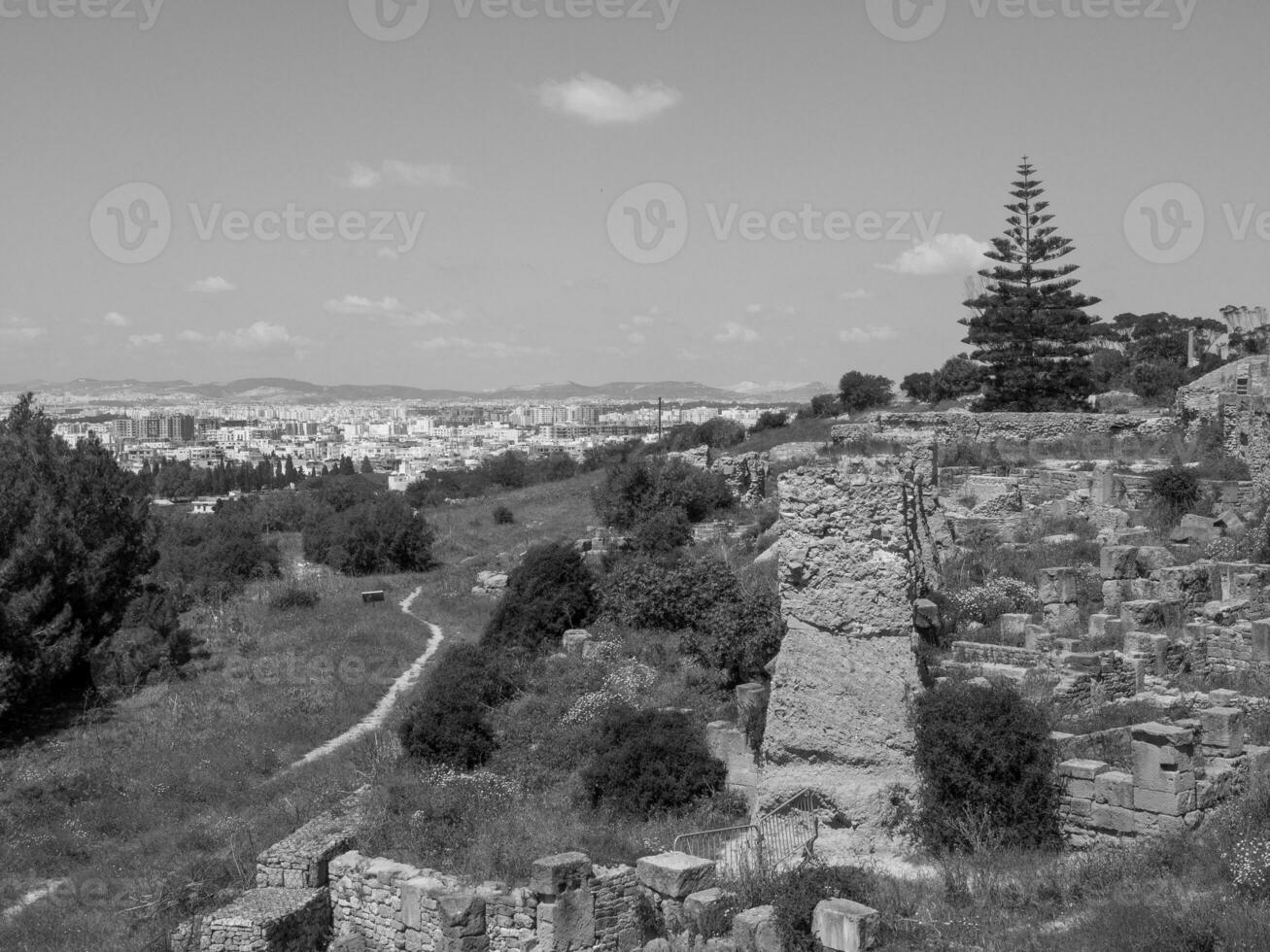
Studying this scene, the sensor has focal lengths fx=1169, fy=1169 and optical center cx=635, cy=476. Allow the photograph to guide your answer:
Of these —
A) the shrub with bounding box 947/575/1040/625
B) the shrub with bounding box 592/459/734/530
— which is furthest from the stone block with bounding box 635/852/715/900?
the shrub with bounding box 592/459/734/530

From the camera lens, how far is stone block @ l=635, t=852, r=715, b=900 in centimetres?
770

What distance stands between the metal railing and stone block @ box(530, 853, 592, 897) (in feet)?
3.67

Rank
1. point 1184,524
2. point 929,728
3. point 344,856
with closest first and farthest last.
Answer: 1. point 929,728
2. point 344,856
3. point 1184,524

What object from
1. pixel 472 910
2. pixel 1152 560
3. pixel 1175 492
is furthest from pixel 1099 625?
pixel 472 910

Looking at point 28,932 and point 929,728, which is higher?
point 929,728

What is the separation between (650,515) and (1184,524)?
446 inches

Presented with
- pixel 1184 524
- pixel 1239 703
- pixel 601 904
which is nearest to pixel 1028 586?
pixel 1184 524

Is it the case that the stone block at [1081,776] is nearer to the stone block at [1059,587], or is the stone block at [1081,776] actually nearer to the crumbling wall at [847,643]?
the crumbling wall at [847,643]

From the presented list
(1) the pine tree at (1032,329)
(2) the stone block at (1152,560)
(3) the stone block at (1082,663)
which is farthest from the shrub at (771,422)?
(3) the stone block at (1082,663)

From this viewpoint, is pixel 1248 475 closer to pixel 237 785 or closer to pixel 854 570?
pixel 854 570

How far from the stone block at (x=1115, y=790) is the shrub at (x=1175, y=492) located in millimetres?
11513

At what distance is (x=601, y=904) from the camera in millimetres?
7809

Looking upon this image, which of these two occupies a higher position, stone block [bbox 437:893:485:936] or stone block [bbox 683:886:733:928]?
stone block [bbox 683:886:733:928]

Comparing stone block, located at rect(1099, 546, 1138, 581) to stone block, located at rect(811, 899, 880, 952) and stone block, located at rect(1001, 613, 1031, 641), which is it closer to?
stone block, located at rect(1001, 613, 1031, 641)
